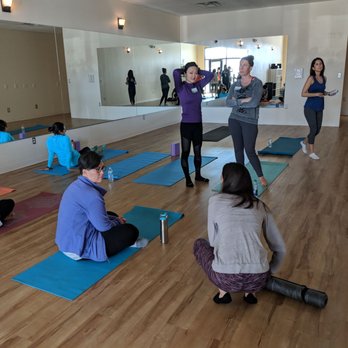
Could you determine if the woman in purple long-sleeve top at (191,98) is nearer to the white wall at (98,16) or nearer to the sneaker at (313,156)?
the sneaker at (313,156)

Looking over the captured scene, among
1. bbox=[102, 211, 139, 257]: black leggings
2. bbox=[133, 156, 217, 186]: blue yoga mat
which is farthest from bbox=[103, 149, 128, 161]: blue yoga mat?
bbox=[102, 211, 139, 257]: black leggings

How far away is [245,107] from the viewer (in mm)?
3725

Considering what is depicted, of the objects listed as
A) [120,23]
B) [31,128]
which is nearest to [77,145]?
[31,128]

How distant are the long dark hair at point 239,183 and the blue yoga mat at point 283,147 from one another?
12.8 ft

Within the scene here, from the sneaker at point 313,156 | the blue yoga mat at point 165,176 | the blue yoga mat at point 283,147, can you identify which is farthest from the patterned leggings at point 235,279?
the blue yoga mat at point 283,147

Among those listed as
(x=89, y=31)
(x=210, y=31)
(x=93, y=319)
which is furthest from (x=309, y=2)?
(x=93, y=319)

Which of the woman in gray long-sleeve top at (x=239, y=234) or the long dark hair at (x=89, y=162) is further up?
the long dark hair at (x=89, y=162)

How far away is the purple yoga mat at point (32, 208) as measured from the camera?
331cm

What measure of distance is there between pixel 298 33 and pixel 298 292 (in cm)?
721

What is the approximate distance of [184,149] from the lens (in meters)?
4.12

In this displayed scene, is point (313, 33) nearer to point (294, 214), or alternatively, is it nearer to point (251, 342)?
point (294, 214)

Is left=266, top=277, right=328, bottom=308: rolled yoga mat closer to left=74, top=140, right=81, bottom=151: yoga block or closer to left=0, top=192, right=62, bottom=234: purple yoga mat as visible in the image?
left=0, top=192, right=62, bottom=234: purple yoga mat

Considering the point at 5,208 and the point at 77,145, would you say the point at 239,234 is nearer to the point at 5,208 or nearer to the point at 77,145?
the point at 5,208

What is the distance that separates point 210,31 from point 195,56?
2.37 feet
